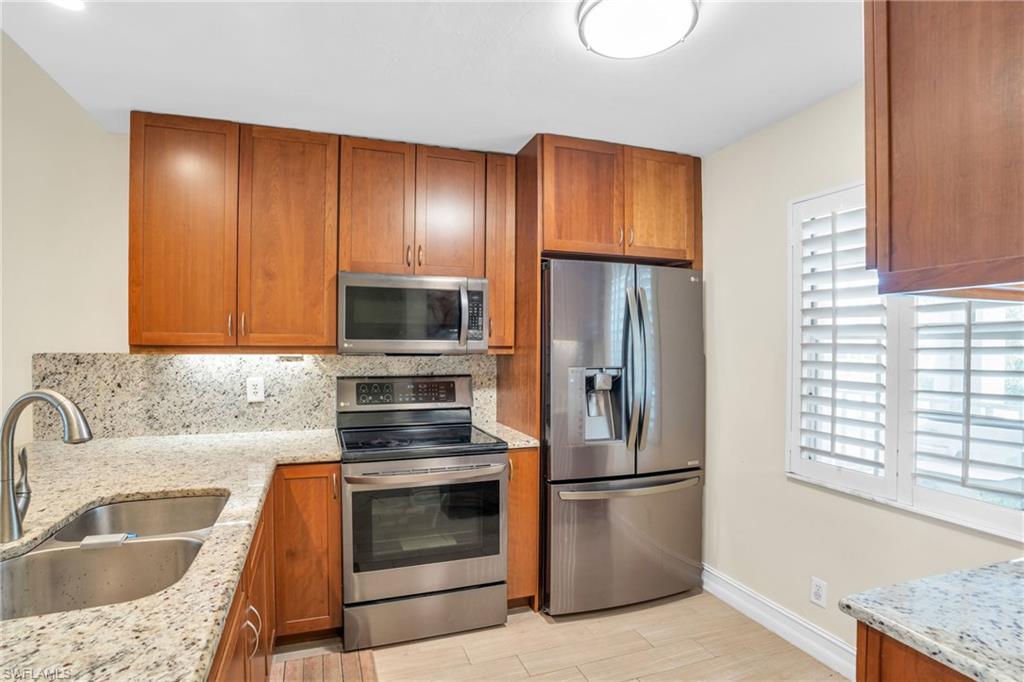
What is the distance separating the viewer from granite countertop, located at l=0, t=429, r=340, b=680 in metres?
0.80

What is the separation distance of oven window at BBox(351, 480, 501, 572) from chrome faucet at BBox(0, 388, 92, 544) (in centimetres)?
113

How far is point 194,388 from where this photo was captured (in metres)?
2.68

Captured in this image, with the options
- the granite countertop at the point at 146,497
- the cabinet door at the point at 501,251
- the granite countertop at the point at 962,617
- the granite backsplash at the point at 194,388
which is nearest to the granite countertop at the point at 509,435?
the granite countertop at the point at 146,497

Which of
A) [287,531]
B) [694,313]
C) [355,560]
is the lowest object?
[355,560]

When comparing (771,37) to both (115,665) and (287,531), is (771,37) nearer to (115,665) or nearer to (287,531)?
(115,665)

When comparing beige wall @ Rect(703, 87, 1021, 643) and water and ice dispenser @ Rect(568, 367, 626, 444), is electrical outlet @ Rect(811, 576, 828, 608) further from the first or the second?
water and ice dispenser @ Rect(568, 367, 626, 444)

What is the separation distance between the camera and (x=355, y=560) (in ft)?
7.65

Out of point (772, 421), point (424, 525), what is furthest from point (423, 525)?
point (772, 421)

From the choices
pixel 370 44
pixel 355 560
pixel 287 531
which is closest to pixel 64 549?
pixel 287 531

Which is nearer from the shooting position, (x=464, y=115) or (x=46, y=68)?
(x=46, y=68)

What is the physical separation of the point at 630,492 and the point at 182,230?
2414mm

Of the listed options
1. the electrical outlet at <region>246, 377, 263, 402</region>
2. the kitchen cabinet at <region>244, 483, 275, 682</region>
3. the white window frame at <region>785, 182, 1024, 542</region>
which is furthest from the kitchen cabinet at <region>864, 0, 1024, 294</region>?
the electrical outlet at <region>246, 377, 263, 402</region>

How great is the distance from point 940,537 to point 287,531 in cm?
246

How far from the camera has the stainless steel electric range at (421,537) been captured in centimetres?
232
